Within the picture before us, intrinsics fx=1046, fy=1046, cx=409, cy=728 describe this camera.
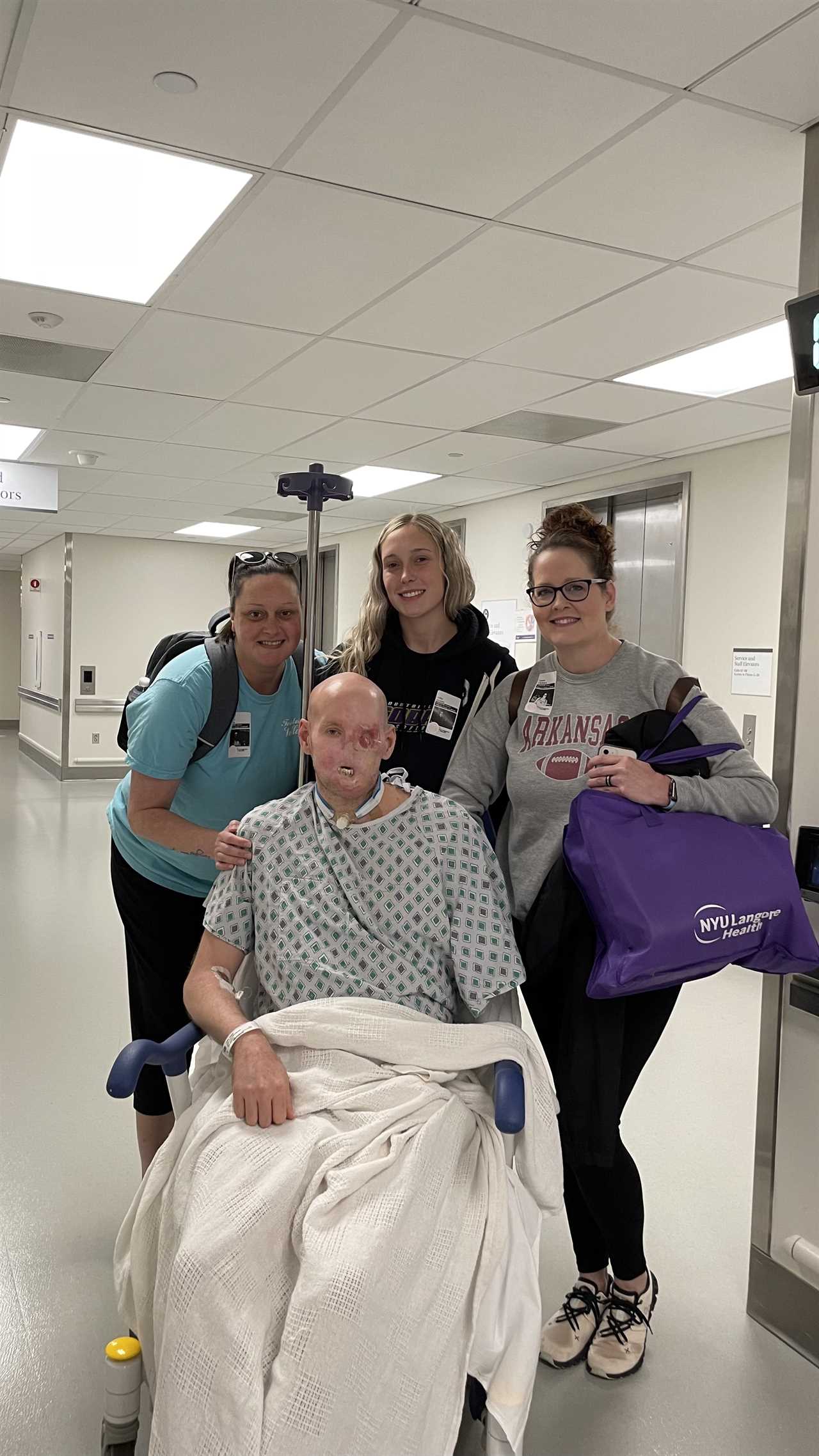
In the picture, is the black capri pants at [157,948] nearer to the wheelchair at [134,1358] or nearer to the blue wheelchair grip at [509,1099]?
the wheelchair at [134,1358]

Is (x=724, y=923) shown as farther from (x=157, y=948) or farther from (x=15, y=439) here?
(x=15, y=439)

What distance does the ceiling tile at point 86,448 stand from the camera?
6.24m

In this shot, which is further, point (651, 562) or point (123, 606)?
point (123, 606)

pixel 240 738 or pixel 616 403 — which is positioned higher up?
pixel 616 403

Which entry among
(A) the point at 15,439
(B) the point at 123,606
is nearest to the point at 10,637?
(B) the point at 123,606

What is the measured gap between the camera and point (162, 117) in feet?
8.16

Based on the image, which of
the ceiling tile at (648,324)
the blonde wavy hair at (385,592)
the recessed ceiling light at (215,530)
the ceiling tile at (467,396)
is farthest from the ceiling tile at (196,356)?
the recessed ceiling light at (215,530)

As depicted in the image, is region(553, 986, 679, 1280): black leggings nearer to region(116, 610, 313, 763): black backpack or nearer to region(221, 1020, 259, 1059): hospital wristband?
region(221, 1020, 259, 1059): hospital wristband

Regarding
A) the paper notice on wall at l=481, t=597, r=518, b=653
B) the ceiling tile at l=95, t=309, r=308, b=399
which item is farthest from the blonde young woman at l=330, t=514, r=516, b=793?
the paper notice on wall at l=481, t=597, r=518, b=653

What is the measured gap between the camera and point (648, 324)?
3871 millimetres

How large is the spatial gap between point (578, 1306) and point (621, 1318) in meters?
0.10

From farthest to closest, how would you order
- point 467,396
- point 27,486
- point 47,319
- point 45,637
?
point 45,637 → point 27,486 → point 467,396 → point 47,319

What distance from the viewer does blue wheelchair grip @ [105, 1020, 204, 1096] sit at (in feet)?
5.89

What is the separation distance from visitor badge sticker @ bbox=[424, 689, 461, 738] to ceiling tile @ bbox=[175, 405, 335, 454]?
3.35 meters
